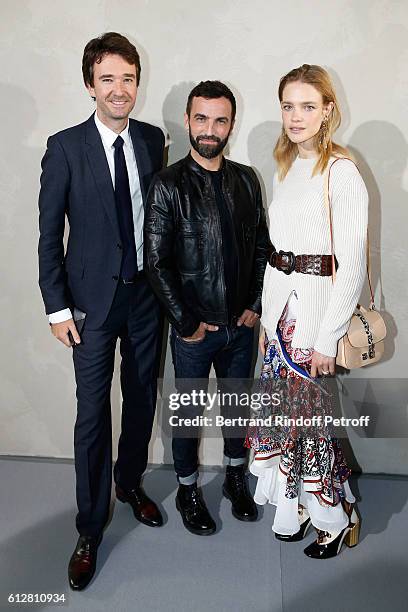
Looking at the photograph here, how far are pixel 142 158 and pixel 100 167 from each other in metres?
0.20

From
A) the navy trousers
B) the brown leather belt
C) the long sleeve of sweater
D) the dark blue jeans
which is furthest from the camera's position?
the dark blue jeans

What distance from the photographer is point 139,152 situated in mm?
2303

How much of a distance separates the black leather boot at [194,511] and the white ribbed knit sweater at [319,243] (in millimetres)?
885

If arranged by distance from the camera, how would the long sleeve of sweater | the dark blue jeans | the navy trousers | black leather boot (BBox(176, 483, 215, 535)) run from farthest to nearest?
black leather boot (BBox(176, 483, 215, 535)) < the dark blue jeans < the navy trousers < the long sleeve of sweater

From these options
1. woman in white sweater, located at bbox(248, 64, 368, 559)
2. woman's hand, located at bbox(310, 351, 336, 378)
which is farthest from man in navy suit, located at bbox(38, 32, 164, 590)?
woman's hand, located at bbox(310, 351, 336, 378)

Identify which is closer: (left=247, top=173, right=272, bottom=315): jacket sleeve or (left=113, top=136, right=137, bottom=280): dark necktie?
(left=113, top=136, right=137, bottom=280): dark necktie

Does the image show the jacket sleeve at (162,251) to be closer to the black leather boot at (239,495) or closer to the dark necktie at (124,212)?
the dark necktie at (124,212)

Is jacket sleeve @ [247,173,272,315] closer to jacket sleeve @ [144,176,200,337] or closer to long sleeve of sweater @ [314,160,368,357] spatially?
jacket sleeve @ [144,176,200,337]

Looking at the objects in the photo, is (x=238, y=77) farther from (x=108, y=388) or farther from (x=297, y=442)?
(x=297, y=442)

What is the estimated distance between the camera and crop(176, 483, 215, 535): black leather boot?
258 centimetres

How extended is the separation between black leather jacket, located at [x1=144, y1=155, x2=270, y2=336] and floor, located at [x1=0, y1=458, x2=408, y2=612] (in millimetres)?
895

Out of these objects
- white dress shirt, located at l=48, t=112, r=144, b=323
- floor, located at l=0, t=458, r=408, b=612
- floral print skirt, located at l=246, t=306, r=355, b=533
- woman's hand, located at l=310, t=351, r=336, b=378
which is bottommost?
floor, located at l=0, t=458, r=408, b=612

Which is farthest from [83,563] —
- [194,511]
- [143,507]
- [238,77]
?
[238,77]

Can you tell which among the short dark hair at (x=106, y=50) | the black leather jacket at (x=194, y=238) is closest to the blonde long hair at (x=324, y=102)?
the black leather jacket at (x=194, y=238)
